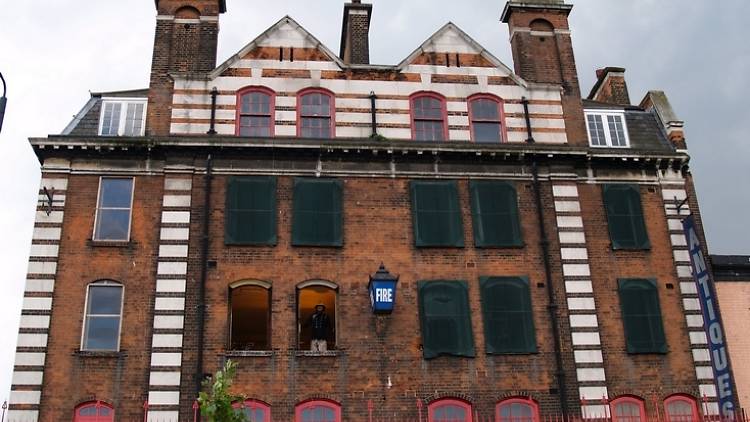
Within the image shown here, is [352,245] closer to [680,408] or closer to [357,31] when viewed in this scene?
[357,31]

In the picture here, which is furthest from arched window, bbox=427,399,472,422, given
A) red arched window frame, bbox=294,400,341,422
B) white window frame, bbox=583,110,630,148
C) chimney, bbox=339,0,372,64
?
chimney, bbox=339,0,372,64

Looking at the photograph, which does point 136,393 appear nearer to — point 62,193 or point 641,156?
point 62,193

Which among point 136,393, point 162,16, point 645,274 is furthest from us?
point 162,16

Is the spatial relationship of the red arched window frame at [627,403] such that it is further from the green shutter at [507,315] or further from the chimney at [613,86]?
the chimney at [613,86]

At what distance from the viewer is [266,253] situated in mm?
22812

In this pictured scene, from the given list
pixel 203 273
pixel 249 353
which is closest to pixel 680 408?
pixel 249 353

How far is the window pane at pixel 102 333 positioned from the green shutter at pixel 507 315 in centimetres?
1017

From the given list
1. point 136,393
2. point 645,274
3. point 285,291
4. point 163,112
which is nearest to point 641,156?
point 645,274

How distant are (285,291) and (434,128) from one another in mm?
7117

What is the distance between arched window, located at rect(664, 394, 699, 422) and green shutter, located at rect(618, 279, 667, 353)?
138 centimetres

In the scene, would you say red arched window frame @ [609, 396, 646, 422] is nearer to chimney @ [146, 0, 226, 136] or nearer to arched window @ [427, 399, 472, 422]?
arched window @ [427, 399, 472, 422]

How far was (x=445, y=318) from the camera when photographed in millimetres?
22500

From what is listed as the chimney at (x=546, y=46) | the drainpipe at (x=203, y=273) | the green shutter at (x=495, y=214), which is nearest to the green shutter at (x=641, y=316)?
the green shutter at (x=495, y=214)

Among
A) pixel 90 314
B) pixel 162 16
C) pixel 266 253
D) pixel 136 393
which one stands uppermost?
pixel 162 16
